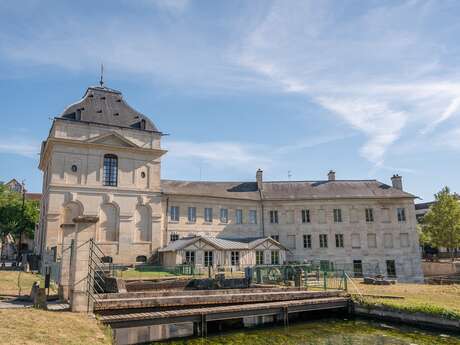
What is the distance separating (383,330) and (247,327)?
15.9 ft

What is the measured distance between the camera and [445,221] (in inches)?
1565

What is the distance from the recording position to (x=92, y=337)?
333 inches

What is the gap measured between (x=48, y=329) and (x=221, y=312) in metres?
6.18

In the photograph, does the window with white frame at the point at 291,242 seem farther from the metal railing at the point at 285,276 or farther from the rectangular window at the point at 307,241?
the metal railing at the point at 285,276

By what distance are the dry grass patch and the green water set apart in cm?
339

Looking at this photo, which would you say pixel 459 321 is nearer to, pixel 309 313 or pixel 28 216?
pixel 309 313

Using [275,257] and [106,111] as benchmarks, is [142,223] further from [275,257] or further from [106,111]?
[275,257]

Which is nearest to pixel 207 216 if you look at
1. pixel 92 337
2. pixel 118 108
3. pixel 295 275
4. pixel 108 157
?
pixel 108 157

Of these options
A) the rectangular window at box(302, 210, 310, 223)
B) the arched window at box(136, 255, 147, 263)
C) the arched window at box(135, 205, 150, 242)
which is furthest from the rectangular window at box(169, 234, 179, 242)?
the rectangular window at box(302, 210, 310, 223)

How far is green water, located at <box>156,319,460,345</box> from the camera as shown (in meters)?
11.7

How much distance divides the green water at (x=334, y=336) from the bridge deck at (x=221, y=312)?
62 centimetres

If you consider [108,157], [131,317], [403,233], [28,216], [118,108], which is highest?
[118,108]

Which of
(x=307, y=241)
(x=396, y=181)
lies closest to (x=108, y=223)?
(x=307, y=241)

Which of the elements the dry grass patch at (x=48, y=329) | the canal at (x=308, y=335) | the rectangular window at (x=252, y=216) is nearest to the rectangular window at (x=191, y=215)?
the rectangular window at (x=252, y=216)
